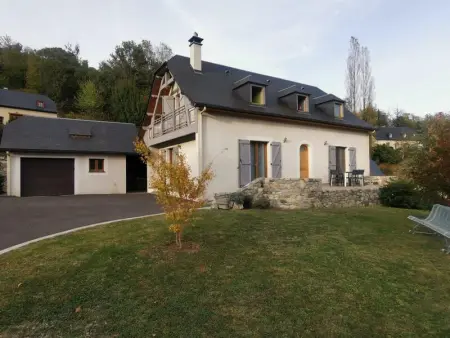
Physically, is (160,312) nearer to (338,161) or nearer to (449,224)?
(449,224)

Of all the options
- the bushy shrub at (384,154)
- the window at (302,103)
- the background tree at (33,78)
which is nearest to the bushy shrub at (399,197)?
the window at (302,103)

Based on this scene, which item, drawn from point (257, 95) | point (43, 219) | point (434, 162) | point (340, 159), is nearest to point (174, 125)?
point (257, 95)

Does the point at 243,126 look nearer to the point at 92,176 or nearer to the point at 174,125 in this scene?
the point at 174,125

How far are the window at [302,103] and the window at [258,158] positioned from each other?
3.71 m

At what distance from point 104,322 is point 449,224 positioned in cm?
712

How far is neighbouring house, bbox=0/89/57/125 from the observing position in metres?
34.3

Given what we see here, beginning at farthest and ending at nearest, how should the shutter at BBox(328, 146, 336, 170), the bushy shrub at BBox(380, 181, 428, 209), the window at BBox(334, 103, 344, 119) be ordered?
the window at BBox(334, 103, 344, 119) < the shutter at BBox(328, 146, 336, 170) < the bushy shrub at BBox(380, 181, 428, 209)

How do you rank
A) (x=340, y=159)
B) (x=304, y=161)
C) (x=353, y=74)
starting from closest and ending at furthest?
(x=304, y=161) < (x=340, y=159) < (x=353, y=74)

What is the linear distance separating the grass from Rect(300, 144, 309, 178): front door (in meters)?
9.49

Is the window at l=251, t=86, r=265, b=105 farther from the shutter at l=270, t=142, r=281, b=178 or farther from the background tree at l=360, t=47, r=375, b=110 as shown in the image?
Answer: the background tree at l=360, t=47, r=375, b=110

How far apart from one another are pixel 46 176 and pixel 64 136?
115 inches

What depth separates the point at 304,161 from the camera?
16234mm

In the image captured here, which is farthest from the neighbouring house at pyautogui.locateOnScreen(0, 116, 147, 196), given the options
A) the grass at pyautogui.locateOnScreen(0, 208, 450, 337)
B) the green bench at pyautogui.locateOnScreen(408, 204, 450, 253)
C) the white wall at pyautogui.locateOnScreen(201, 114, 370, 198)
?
the green bench at pyautogui.locateOnScreen(408, 204, 450, 253)

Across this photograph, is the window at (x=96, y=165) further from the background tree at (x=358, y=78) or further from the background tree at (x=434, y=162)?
the background tree at (x=358, y=78)
